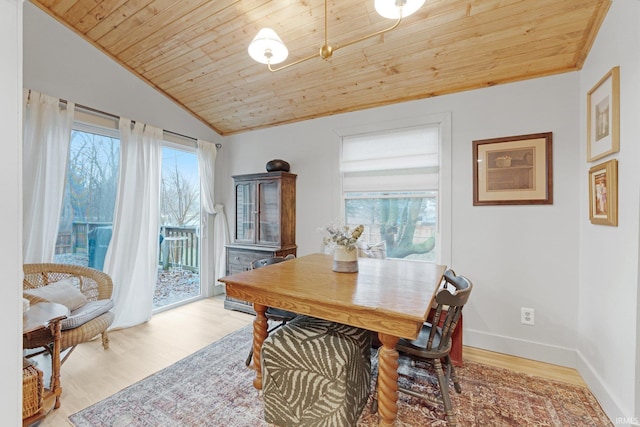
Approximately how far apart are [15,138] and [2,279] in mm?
479

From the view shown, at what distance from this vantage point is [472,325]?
101 inches

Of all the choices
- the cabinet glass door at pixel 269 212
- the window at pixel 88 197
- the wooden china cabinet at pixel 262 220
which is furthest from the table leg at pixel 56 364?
the cabinet glass door at pixel 269 212

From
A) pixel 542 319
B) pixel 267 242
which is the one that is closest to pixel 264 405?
pixel 267 242

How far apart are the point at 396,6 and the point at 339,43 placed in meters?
1.10

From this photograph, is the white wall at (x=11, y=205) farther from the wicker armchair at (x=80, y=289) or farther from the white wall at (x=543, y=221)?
the white wall at (x=543, y=221)

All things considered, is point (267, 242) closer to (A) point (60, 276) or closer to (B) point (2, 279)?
(A) point (60, 276)

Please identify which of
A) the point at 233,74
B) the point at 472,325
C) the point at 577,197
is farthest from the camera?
the point at 233,74

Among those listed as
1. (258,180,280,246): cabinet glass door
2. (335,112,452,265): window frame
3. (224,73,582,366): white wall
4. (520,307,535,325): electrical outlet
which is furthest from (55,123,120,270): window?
(520,307,535,325): electrical outlet

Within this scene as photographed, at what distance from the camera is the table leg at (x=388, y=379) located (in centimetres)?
141

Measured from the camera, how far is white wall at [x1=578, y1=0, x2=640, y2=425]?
4.76 ft

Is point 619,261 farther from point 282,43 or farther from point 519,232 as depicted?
point 282,43

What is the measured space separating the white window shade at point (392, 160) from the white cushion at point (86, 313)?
8.63 feet

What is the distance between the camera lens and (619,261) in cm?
161

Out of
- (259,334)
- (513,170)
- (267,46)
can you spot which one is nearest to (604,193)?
(513,170)
